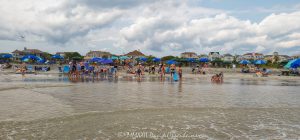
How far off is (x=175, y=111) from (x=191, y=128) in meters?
1.97

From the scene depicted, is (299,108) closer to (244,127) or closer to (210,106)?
(210,106)

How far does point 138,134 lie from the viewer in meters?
5.58

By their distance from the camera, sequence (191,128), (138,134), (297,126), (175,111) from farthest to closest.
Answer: (175,111) → (297,126) → (191,128) → (138,134)

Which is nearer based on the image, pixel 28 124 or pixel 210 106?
pixel 28 124

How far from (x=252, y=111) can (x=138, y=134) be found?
14.7ft

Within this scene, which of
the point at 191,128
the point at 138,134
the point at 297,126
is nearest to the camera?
the point at 138,134

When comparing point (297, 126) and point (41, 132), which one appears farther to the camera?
point (297, 126)

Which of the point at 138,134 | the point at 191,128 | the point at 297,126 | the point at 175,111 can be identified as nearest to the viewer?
the point at 138,134

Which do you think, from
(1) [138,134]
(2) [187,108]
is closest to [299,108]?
(2) [187,108]

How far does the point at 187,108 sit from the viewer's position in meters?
8.69

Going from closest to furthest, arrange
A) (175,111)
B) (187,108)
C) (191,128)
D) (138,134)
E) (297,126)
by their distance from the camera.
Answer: (138,134), (191,128), (297,126), (175,111), (187,108)

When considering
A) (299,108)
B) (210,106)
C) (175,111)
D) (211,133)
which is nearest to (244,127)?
(211,133)

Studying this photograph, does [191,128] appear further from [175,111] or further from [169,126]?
[175,111]

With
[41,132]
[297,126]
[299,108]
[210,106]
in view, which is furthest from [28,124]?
[299,108]
